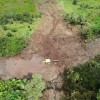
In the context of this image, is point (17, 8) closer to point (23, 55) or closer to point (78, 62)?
point (23, 55)

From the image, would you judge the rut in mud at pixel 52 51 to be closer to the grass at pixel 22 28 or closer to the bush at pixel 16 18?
the grass at pixel 22 28

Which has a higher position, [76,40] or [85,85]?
[76,40]

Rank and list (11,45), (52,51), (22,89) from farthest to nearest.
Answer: (11,45) < (52,51) < (22,89)

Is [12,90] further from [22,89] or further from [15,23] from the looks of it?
[15,23]

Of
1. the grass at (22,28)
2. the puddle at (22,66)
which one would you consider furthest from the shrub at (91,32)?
the grass at (22,28)

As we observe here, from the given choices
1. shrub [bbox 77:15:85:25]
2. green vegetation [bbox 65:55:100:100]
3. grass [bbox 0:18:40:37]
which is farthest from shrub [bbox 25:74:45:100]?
shrub [bbox 77:15:85:25]

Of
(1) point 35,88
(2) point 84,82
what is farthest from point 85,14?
(1) point 35,88

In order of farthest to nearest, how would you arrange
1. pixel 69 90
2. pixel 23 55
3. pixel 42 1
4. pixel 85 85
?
1. pixel 42 1
2. pixel 23 55
3. pixel 69 90
4. pixel 85 85

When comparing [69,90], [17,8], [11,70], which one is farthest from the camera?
[17,8]

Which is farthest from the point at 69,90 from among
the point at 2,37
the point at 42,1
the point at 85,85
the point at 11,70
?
the point at 42,1
